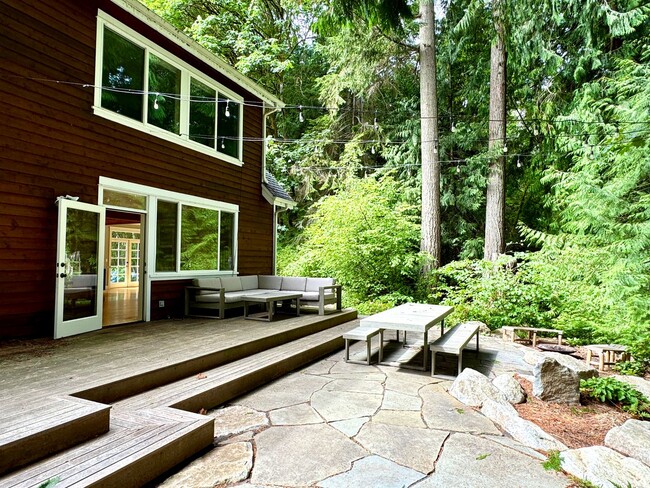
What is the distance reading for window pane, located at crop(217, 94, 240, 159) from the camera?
7.88 metres

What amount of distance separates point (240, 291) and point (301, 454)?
5.21 metres

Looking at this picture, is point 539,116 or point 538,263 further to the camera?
point 539,116

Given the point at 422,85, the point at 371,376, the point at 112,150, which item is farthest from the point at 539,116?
the point at 112,150

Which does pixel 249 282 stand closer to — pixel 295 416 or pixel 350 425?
pixel 295 416

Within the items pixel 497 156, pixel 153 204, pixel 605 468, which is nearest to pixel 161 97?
A: pixel 153 204

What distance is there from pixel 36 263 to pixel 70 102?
2083 mm

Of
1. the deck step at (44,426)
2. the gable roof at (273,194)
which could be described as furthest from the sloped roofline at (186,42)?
the deck step at (44,426)

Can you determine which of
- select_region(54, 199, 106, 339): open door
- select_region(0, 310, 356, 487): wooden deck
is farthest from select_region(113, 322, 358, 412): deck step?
select_region(54, 199, 106, 339): open door

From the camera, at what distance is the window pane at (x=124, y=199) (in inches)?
226

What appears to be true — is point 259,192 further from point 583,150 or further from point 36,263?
point 583,150

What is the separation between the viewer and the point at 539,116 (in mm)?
9953

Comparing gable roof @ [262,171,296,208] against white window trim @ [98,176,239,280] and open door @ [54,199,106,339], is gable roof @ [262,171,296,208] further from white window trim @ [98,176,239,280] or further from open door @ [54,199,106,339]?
open door @ [54,199,106,339]

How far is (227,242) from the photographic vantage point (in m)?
8.09

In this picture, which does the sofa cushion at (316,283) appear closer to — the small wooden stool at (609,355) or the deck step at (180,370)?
the deck step at (180,370)
